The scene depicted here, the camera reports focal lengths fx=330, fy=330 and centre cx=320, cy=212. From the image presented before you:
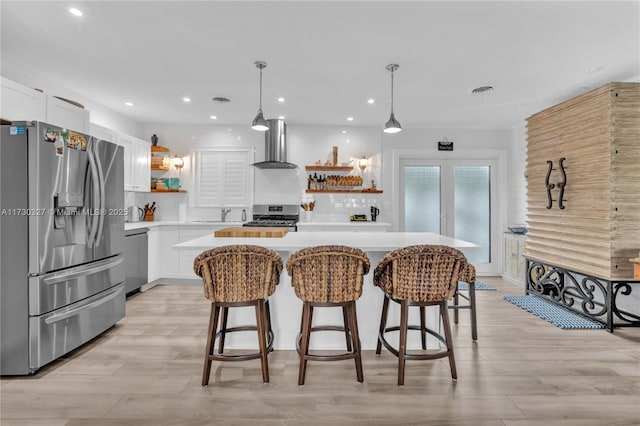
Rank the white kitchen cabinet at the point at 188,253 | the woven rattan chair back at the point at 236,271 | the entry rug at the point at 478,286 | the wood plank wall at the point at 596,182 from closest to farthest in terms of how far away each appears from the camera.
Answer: the woven rattan chair back at the point at 236,271 < the wood plank wall at the point at 596,182 < the entry rug at the point at 478,286 < the white kitchen cabinet at the point at 188,253

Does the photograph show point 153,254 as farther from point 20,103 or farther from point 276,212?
point 20,103

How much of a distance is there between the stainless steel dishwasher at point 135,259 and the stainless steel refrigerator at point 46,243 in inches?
54.0

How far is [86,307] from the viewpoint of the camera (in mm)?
2680

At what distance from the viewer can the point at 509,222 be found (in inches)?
219

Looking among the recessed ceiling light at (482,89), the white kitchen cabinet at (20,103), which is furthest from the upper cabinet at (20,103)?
the recessed ceiling light at (482,89)

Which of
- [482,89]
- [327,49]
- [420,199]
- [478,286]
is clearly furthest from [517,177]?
[327,49]

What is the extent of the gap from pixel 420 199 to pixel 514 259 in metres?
1.69

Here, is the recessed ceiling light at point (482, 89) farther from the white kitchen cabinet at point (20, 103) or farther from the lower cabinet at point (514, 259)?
the white kitchen cabinet at point (20, 103)

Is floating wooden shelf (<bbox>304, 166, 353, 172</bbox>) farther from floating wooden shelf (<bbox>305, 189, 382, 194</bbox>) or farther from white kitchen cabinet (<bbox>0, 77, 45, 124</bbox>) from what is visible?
white kitchen cabinet (<bbox>0, 77, 45, 124</bbox>)

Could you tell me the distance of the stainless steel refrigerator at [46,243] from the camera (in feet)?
7.34

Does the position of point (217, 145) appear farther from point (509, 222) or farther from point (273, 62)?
point (509, 222)

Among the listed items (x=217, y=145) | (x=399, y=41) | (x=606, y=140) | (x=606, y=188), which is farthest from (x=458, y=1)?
(x=217, y=145)

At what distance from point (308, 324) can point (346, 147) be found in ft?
13.0

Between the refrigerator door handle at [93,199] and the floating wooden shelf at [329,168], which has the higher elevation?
the floating wooden shelf at [329,168]
